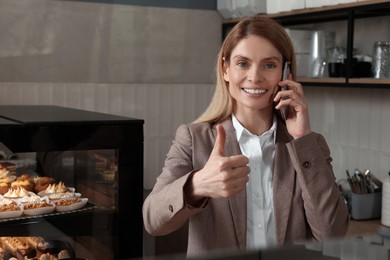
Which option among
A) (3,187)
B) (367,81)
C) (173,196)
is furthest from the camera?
(367,81)

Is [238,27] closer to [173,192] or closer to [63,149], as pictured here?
[173,192]

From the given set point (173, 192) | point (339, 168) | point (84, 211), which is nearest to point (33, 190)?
point (84, 211)

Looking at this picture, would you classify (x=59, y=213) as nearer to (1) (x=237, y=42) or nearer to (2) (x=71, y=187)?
(2) (x=71, y=187)

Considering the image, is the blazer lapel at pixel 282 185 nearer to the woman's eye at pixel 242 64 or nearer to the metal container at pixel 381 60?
the woman's eye at pixel 242 64

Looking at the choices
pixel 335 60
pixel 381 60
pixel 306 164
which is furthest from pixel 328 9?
pixel 306 164

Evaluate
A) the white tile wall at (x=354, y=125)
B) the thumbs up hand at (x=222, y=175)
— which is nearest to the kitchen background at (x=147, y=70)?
the white tile wall at (x=354, y=125)

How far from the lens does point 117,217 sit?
172 centimetres

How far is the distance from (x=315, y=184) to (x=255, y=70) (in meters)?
0.30

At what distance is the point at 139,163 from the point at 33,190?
30cm

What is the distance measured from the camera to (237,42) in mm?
1470

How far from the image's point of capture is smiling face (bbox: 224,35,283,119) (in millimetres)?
1445

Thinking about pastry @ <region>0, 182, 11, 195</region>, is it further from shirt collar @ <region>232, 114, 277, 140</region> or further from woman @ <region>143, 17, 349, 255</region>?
shirt collar @ <region>232, 114, 277, 140</region>

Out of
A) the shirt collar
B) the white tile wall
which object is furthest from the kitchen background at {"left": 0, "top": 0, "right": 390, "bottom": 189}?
the shirt collar

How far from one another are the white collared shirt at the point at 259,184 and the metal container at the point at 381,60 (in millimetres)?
1300
